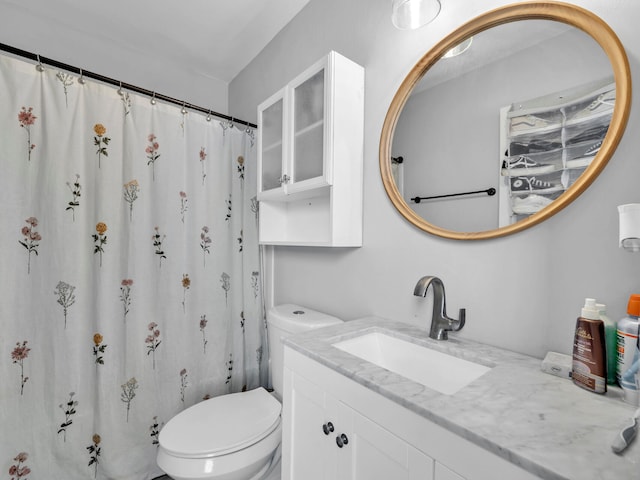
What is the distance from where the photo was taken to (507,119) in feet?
2.82

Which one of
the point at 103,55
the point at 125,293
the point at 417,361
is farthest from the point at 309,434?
the point at 103,55

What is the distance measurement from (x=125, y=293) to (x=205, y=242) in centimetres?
44

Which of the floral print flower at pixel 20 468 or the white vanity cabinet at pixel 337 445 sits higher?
the white vanity cabinet at pixel 337 445

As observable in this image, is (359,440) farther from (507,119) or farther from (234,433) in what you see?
(507,119)

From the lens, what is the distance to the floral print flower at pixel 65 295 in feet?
4.05

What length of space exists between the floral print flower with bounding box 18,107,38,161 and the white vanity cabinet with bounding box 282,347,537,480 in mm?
1337

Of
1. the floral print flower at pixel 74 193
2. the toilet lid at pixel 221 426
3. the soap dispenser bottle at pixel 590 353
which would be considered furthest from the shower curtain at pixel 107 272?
the soap dispenser bottle at pixel 590 353

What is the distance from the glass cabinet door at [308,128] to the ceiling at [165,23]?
2.30 ft

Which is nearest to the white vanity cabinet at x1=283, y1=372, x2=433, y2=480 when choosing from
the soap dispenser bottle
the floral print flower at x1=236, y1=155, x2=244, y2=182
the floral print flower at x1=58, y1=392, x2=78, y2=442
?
the soap dispenser bottle

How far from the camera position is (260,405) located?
1290 millimetres

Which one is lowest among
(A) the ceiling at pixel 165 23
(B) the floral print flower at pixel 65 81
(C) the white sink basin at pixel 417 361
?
(C) the white sink basin at pixel 417 361

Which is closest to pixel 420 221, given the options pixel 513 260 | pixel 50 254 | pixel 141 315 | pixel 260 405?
pixel 513 260

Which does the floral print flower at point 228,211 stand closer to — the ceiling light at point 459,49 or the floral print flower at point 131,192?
the floral print flower at point 131,192

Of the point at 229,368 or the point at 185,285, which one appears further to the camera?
the point at 229,368
